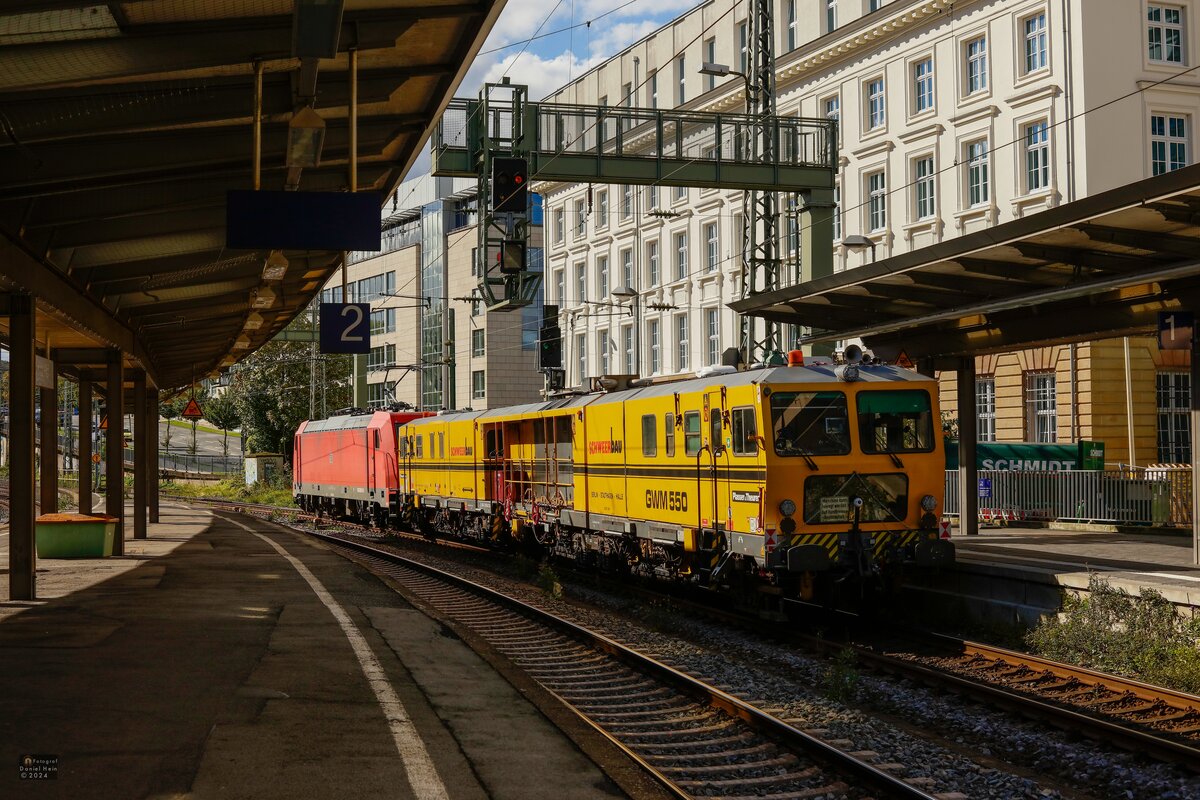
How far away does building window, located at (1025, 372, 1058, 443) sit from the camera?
1404 inches

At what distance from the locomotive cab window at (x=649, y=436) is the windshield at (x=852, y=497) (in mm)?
3193

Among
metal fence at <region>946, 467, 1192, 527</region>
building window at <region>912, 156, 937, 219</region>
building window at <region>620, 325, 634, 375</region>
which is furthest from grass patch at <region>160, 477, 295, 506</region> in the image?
metal fence at <region>946, 467, 1192, 527</region>

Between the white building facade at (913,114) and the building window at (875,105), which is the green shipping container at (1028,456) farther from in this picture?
the building window at (875,105)

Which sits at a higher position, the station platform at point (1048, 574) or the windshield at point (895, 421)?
the windshield at point (895, 421)

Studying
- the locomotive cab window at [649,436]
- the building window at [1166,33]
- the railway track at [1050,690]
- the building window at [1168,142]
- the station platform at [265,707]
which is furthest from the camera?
the building window at [1166,33]

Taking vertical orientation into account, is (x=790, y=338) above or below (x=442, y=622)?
above

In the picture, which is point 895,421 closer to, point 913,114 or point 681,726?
point 681,726

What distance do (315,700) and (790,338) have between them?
16596 millimetres

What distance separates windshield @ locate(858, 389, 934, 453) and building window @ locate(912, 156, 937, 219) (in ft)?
78.0

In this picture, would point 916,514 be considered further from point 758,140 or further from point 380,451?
point 380,451

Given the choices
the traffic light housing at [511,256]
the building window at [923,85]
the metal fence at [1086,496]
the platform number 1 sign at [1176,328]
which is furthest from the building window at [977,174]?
the platform number 1 sign at [1176,328]

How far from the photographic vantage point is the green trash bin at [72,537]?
22609 millimetres

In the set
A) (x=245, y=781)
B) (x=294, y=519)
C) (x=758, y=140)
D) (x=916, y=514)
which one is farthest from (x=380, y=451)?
(x=245, y=781)

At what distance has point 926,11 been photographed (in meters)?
37.2
